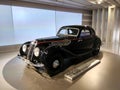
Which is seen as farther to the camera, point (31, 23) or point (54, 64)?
point (31, 23)

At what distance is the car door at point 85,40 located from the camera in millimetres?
3830

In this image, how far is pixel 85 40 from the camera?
13.0ft

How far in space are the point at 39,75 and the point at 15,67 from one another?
93 cm

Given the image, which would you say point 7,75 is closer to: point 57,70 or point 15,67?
point 15,67

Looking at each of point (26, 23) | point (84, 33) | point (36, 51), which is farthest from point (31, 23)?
point (36, 51)

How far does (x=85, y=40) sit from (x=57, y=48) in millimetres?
1467

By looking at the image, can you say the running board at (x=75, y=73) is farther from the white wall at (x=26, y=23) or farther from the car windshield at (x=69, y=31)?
the white wall at (x=26, y=23)

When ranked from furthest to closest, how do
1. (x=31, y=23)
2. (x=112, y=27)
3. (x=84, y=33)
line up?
(x=112, y=27), (x=31, y=23), (x=84, y=33)

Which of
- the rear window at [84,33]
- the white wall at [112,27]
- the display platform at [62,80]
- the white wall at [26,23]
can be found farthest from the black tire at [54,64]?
the white wall at [112,27]

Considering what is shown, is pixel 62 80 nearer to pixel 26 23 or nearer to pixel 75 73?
pixel 75 73

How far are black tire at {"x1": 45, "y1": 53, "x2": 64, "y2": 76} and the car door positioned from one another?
3.74 ft

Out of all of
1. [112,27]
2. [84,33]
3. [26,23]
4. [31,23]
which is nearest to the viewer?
[84,33]

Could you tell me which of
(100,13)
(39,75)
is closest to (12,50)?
(39,75)

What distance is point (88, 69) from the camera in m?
3.15
